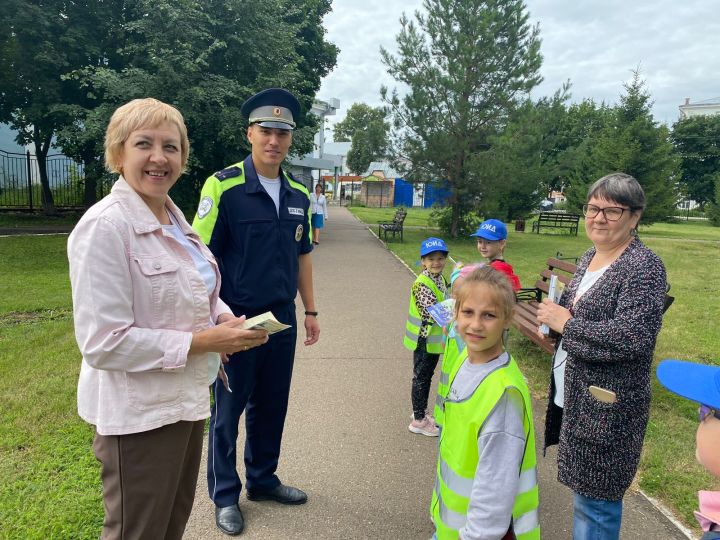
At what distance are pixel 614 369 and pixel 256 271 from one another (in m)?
1.75

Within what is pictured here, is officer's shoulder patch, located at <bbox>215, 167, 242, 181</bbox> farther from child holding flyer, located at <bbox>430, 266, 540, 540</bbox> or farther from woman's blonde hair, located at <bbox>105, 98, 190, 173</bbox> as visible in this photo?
child holding flyer, located at <bbox>430, 266, 540, 540</bbox>

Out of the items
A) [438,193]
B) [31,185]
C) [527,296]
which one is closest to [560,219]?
[438,193]

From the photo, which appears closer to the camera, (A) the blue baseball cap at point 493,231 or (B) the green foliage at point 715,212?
(A) the blue baseball cap at point 493,231

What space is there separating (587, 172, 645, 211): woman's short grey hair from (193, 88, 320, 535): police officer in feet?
5.17

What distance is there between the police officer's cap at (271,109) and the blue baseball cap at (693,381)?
210 cm

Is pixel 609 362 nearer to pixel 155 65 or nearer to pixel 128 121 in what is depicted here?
pixel 128 121

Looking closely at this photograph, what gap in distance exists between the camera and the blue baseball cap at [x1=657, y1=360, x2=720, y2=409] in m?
1.36

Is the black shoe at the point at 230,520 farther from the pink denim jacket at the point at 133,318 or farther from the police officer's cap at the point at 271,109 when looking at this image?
the police officer's cap at the point at 271,109

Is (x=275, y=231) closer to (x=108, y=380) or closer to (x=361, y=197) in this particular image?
(x=108, y=380)

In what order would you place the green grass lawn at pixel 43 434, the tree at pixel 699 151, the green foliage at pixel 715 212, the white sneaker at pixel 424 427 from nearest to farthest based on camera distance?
the green grass lawn at pixel 43 434, the white sneaker at pixel 424 427, the green foliage at pixel 715 212, the tree at pixel 699 151

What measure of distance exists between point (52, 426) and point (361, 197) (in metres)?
43.1

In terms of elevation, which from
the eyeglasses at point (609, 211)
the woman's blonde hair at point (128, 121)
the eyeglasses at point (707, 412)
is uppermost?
the woman's blonde hair at point (128, 121)

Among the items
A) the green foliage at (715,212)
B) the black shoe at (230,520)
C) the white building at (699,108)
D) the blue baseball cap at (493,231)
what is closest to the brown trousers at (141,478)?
the black shoe at (230,520)

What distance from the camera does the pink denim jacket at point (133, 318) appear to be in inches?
60.6
